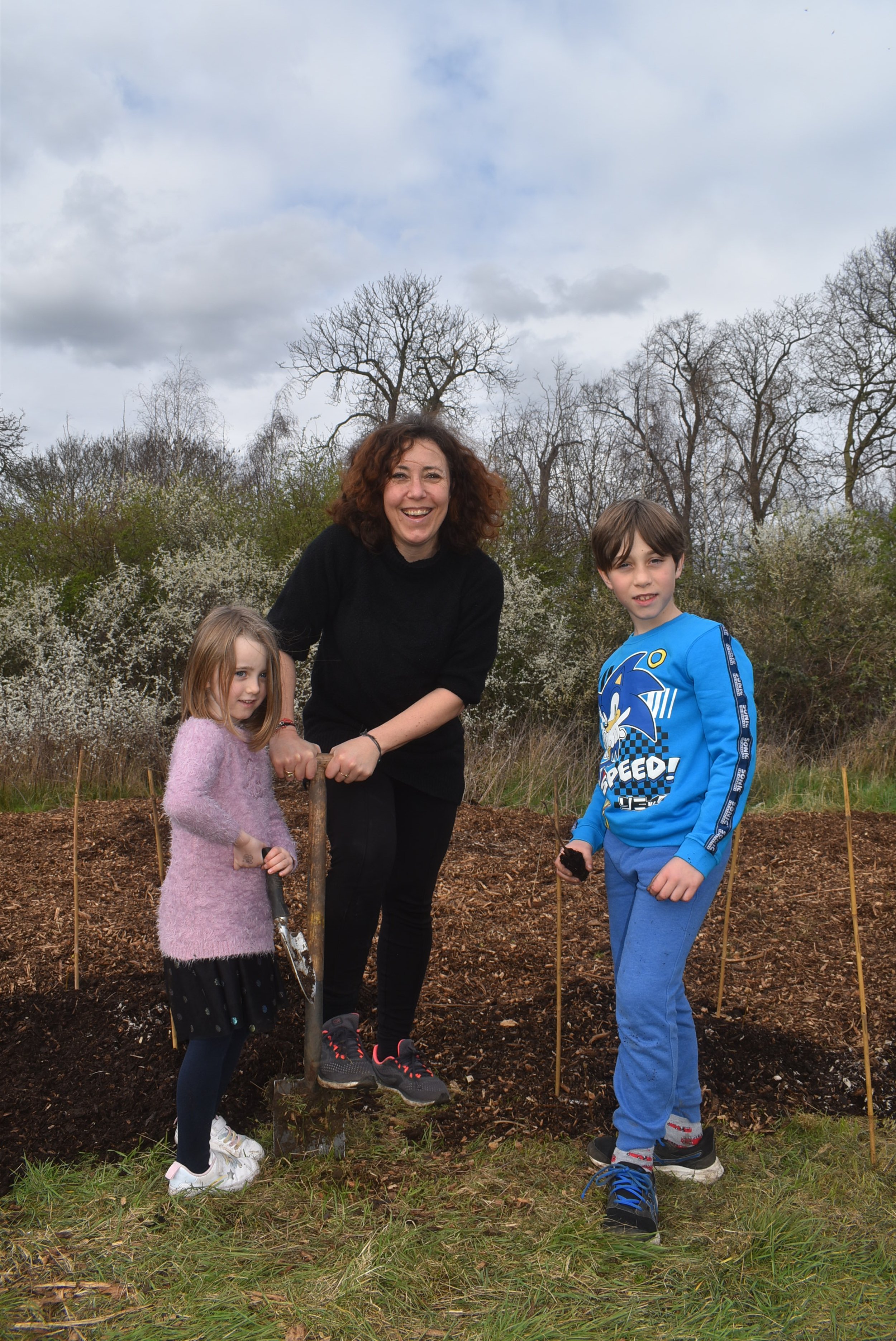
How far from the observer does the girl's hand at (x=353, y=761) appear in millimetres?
2156

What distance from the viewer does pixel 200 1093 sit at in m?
2.01

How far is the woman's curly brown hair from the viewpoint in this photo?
2.32 metres

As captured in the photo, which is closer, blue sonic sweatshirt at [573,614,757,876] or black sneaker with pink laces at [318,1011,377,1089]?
blue sonic sweatshirt at [573,614,757,876]

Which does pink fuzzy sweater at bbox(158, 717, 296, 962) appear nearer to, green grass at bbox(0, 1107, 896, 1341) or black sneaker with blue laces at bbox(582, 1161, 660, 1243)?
green grass at bbox(0, 1107, 896, 1341)

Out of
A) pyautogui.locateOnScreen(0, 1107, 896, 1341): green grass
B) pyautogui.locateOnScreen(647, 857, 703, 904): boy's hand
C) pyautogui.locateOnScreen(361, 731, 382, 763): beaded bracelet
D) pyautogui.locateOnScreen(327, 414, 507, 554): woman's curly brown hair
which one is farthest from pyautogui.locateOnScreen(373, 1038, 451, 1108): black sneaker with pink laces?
pyautogui.locateOnScreen(327, 414, 507, 554): woman's curly brown hair

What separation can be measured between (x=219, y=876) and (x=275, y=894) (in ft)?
0.46

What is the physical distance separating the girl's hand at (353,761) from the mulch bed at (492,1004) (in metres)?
1.01

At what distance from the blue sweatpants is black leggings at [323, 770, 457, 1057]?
0.58 metres

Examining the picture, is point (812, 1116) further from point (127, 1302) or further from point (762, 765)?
point (762, 765)

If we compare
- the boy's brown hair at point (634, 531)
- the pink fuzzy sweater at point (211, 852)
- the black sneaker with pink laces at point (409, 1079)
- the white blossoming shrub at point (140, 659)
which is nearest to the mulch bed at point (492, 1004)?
the black sneaker with pink laces at point (409, 1079)

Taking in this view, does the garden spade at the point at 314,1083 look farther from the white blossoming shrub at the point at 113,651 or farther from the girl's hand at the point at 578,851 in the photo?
the white blossoming shrub at the point at 113,651

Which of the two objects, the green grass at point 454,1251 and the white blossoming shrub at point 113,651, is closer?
the green grass at point 454,1251

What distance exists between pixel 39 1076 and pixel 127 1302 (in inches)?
38.6

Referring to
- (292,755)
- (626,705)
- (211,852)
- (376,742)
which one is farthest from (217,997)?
(626,705)
